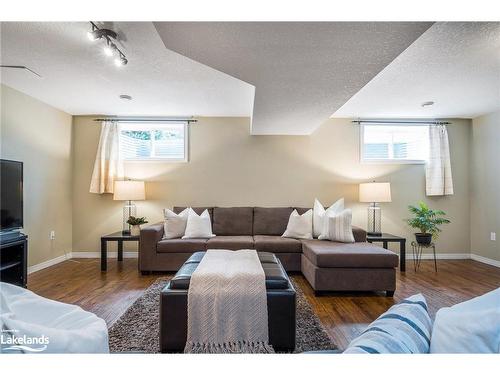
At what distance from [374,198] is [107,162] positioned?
4.25 m

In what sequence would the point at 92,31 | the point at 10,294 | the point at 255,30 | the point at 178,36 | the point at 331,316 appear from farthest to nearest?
the point at 331,316 < the point at 92,31 < the point at 178,36 < the point at 255,30 < the point at 10,294

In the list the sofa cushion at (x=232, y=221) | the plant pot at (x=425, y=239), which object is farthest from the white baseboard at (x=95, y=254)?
the plant pot at (x=425, y=239)

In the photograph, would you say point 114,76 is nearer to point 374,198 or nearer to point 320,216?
point 320,216

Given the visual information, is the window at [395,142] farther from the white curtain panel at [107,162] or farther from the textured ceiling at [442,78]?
the white curtain panel at [107,162]

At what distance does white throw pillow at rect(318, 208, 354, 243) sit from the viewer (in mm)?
3559

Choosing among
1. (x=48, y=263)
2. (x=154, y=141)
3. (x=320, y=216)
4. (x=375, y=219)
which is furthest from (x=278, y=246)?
(x=48, y=263)

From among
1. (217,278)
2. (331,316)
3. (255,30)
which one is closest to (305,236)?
(331,316)

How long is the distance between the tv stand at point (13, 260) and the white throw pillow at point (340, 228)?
3.52 meters

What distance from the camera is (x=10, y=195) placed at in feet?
9.56

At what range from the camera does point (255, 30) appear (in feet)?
5.35

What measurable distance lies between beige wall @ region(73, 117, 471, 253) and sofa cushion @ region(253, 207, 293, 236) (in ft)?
1.17

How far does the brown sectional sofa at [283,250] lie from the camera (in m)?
2.89
